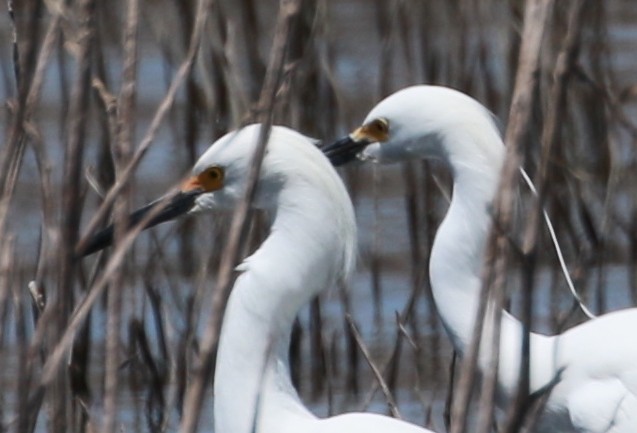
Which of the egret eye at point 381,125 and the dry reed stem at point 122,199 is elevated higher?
the dry reed stem at point 122,199

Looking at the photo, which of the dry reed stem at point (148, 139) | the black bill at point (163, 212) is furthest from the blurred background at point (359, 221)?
the dry reed stem at point (148, 139)

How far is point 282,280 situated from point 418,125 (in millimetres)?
927

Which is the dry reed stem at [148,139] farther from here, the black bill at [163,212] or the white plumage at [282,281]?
the black bill at [163,212]

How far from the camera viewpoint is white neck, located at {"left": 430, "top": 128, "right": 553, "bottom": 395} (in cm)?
375

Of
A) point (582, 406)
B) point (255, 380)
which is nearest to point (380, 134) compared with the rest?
point (582, 406)

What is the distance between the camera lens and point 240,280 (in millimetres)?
3104

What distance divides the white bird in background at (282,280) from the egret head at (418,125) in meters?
0.73

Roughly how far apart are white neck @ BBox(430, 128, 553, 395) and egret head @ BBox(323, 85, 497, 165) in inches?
1.1

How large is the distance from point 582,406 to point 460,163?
0.61m

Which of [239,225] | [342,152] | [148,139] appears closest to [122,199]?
[148,139]

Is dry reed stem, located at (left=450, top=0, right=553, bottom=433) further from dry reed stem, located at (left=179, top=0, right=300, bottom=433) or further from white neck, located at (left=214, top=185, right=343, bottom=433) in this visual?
white neck, located at (left=214, top=185, right=343, bottom=433)

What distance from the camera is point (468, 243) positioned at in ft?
12.3

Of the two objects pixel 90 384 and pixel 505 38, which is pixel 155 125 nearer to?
pixel 90 384

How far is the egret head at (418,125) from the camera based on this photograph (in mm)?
3777
